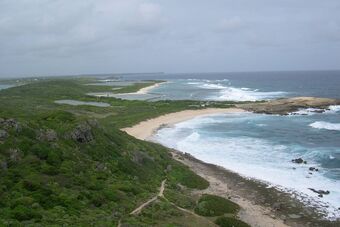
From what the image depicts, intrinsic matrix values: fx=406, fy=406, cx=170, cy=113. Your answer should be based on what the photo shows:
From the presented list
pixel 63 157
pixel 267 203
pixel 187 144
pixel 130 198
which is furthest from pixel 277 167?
pixel 63 157

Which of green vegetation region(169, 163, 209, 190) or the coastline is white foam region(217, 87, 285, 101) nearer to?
the coastline

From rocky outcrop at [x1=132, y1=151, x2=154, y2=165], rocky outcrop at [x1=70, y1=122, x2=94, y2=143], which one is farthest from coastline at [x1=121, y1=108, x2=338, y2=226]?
rocky outcrop at [x1=70, y1=122, x2=94, y2=143]

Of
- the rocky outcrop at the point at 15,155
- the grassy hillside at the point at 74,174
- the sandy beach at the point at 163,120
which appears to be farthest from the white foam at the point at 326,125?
the rocky outcrop at the point at 15,155

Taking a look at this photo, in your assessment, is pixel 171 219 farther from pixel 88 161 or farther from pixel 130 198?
pixel 88 161

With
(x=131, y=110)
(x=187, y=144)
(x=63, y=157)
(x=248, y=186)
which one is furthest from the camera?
(x=131, y=110)

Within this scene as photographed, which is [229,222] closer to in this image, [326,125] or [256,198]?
[256,198]

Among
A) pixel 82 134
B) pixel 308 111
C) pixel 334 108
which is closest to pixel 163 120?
pixel 308 111
